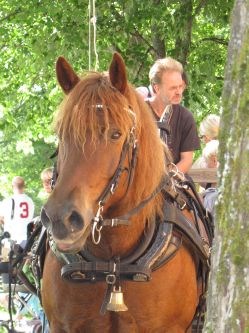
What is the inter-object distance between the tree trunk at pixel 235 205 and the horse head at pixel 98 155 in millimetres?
1010

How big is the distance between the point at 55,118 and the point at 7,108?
12.7m

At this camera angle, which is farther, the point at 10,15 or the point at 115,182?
the point at 10,15

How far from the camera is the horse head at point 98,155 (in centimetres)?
498

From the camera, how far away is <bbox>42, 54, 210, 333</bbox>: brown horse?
5.19m

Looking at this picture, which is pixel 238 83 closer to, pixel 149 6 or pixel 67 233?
pixel 67 233

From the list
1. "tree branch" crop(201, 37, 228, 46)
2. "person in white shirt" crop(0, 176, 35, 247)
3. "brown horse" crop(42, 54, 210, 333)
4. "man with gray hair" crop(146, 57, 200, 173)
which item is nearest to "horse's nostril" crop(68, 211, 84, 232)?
"brown horse" crop(42, 54, 210, 333)

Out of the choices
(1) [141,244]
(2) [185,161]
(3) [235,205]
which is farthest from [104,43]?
(3) [235,205]

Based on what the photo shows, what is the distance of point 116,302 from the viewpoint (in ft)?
17.8

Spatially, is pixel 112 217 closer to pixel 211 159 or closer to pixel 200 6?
pixel 211 159

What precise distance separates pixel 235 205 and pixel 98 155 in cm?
121

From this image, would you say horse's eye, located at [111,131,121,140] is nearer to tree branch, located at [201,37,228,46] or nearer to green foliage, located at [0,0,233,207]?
green foliage, located at [0,0,233,207]

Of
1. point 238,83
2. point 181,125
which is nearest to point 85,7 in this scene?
point 181,125

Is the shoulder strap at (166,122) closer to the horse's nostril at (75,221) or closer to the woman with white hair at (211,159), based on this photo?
the woman with white hair at (211,159)

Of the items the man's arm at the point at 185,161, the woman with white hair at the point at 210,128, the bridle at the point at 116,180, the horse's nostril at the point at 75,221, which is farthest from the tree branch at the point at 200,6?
the horse's nostril at the point at 75,221
